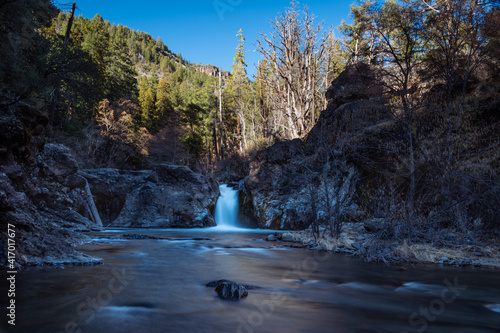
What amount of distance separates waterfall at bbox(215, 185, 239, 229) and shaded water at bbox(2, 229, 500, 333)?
42.5 feet

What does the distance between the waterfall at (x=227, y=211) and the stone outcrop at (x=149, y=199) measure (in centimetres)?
105

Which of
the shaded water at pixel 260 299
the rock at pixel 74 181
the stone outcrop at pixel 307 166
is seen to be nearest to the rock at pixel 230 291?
the shaded water at pixel 260 299

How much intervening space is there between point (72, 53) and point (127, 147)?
14916 mm

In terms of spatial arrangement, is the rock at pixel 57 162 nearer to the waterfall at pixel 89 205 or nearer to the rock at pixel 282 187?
the waterfall at pixel 89 205

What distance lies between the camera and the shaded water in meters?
2.99

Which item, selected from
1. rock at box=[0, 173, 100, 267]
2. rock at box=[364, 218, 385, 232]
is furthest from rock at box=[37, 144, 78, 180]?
rock at box=[364, 218, 385, 232]

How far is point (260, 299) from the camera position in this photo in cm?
390

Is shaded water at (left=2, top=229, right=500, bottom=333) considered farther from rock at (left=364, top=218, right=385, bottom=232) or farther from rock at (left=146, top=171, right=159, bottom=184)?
rock at (left=146, top=171, right=159, bottom=184)

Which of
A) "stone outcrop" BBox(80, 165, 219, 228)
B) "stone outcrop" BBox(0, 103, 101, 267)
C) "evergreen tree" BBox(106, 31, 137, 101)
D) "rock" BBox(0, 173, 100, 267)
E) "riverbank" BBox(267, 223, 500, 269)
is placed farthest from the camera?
"evergreen tree" BBox(106, 31, 137, 101)

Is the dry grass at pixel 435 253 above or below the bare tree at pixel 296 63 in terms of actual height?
below

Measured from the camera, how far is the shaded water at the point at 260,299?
9.80 ft

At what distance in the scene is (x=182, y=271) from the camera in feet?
18.6

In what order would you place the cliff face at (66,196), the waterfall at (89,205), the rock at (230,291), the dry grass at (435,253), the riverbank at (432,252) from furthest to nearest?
the waterfall at (89,205), the dry grass at (435,253), the riverbank at (432,252), the cliff face at (66,196), the rock at (230,291)

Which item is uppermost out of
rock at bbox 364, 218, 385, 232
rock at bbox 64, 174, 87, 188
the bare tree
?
the bare tree
